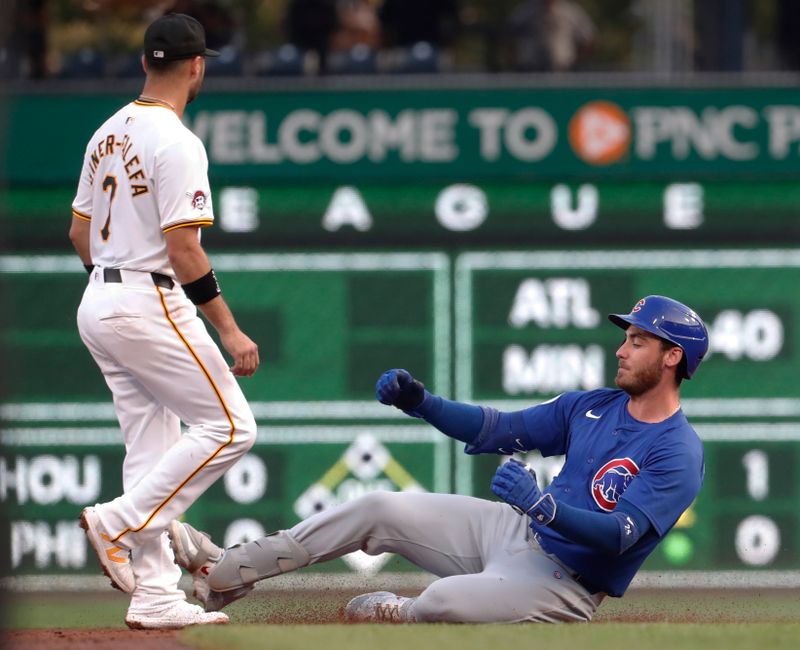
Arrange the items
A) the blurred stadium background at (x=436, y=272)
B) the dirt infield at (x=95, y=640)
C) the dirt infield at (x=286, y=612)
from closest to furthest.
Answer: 1. the dirt infield at (x=95, y=640)
2. the dirt infield at (x=286, y=612)
3. the blurred stadium background at (x=436, y=272)

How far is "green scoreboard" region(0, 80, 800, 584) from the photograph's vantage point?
8.52m

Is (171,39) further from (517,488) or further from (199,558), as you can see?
(517,488)

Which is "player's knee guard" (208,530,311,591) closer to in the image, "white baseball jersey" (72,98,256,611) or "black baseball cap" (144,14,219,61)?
"white baseball jersey" (72,98,256,611)

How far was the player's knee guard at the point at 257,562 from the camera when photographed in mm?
5402

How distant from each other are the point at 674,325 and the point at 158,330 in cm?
171

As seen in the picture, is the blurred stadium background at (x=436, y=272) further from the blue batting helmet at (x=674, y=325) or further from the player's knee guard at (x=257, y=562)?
the player's knee guard at (x=257, y=562)

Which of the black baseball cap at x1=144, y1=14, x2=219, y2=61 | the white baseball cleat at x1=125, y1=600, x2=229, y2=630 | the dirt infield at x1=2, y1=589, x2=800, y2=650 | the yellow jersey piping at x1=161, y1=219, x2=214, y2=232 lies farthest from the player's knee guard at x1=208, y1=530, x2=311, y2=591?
the black baseball cap at x1=144, y1=14, x2=219, y2=61

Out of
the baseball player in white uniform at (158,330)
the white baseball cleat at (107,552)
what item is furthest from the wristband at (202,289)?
the white baseball cleat at (107,552)

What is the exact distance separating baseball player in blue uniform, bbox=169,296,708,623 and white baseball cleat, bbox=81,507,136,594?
23cm

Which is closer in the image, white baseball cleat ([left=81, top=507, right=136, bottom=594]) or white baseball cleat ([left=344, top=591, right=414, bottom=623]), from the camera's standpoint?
white baseball cleat ([left=81, top=507, right=136, bottom=594])

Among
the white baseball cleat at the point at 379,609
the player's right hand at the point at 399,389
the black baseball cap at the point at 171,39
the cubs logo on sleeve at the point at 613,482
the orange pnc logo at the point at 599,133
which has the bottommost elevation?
the white baseball cleat at the point at 379,609

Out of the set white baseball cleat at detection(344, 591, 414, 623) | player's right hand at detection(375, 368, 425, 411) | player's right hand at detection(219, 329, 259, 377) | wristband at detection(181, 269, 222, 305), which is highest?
wristband at detection(181, 269, 222, 305)

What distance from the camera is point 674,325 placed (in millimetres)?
5551

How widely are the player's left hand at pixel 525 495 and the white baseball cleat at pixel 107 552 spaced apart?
4.06ft
